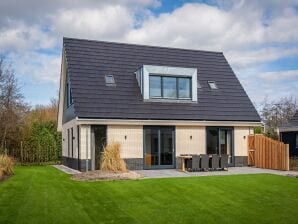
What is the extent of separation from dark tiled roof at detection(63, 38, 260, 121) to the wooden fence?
1.40 m

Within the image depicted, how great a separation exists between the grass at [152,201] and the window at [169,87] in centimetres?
691

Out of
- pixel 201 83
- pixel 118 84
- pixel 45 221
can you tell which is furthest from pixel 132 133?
pixel 45 221

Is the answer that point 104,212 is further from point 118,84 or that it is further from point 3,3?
point 118,84

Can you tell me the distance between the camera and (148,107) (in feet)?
66.1


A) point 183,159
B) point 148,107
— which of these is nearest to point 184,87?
point 148,107

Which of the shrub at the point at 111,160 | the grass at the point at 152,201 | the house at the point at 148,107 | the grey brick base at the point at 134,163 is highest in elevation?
the house at the point at 148,107

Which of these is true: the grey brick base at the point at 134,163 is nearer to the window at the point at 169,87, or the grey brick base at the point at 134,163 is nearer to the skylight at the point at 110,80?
the window at the point at 169,87

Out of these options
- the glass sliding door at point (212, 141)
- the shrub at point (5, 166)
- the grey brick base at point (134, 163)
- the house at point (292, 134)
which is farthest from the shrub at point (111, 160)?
the house at point (292, 134)

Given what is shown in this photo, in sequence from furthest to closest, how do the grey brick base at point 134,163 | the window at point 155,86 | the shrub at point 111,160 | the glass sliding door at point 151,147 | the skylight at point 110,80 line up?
the window at point 155,86 < the skylight at point 110,80 < the glass sliding door at point 151,147 < the grey brick base at point 134,163 < the shrub at point 111,160

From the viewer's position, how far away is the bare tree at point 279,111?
130ft

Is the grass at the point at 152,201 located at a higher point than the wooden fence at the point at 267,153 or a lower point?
lower

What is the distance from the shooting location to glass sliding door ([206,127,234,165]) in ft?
69.1

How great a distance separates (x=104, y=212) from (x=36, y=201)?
223 cm

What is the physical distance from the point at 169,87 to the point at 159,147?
3330 mm
